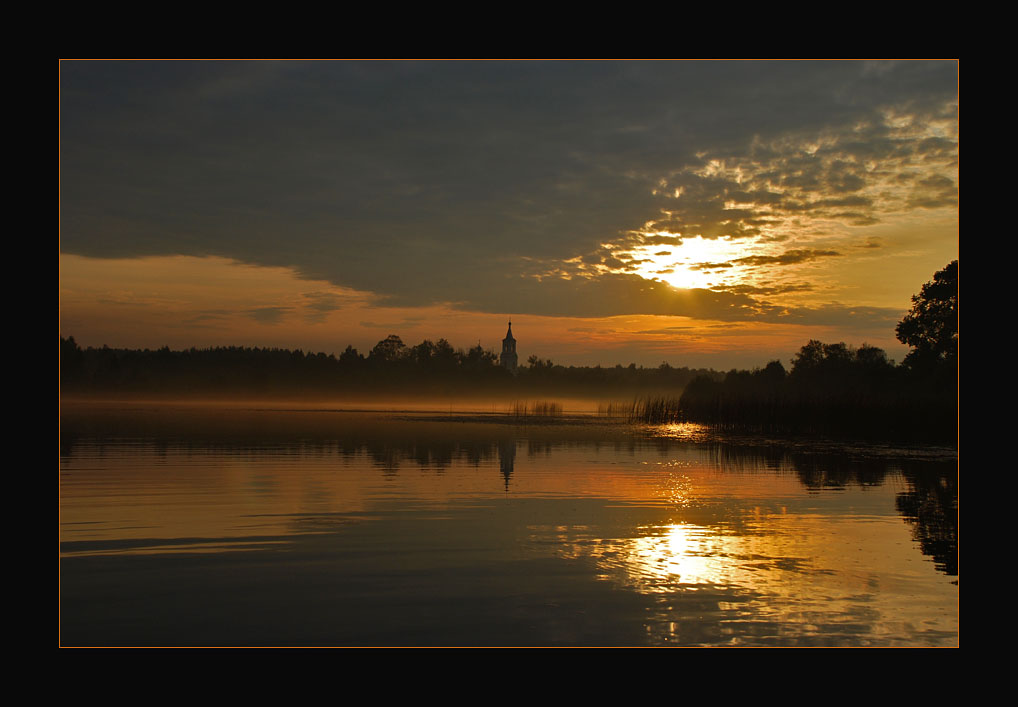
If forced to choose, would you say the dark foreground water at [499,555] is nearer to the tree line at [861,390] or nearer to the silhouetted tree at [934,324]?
the tree line at [861,390]

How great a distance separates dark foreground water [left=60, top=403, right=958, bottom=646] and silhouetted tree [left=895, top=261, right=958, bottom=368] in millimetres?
26967

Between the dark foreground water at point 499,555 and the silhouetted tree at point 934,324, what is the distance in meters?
27.0

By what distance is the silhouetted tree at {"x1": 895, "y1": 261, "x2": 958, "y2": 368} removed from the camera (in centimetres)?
4150

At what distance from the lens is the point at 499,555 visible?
8898mm

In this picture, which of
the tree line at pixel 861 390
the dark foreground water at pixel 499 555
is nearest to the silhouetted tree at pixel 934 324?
the tree line at pixel 861 390

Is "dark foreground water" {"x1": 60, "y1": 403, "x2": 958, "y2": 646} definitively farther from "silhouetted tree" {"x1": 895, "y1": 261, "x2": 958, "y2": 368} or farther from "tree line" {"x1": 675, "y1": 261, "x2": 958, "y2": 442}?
"silhouetted tree" {"x1": 895, "y1": 261, "x2": 958, "y2": 368}

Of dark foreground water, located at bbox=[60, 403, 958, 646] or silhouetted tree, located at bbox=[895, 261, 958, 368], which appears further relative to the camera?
Answer: silhouetted tree, located at bbox=[895, 261, 958, 368]

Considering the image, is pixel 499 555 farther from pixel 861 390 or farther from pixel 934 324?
pixel 934 324

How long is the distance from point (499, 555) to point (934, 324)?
41394 millimetres

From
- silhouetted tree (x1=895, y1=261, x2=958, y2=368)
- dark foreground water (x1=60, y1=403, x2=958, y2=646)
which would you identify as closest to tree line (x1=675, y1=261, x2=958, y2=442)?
silhouetted tree (x1=895, y1=261, x2=958, y2=368)

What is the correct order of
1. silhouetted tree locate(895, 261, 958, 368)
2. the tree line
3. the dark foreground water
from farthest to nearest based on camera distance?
silhouetted tree locate(895, 261, 958, 368) < the tree line < the dark foreground water

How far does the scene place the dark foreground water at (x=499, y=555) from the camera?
6547 mm

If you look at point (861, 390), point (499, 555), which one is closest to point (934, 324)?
point (861, 390)
